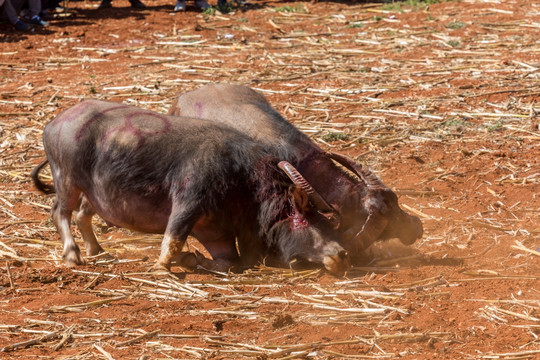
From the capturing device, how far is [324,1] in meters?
18.0

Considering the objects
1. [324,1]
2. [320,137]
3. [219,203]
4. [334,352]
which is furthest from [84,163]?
[324,1]

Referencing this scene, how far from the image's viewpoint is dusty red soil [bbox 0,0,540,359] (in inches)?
187

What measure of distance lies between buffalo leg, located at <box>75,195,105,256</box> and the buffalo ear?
1656 millimetres

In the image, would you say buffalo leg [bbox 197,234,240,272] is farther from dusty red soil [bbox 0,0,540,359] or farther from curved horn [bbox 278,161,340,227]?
curved horn [bbox 278,161,340,227]

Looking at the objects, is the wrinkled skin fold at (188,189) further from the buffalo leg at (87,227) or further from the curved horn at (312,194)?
the buffalo leg at (87,227)

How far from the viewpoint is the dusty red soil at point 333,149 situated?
15.6ft

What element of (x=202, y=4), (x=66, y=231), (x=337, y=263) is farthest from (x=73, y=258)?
(x=202, y=4)

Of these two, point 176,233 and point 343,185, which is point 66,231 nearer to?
point 176,233

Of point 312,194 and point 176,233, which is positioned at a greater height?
point 312,194

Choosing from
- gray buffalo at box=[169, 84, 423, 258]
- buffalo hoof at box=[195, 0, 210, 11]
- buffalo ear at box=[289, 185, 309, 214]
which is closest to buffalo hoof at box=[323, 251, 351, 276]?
gray buffalo at box=[169, 84, 423, 258]

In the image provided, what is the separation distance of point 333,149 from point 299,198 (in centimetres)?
275

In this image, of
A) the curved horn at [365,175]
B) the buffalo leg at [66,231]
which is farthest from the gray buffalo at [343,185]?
the buffalo leg at [66,231]

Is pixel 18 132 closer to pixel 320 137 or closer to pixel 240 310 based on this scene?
pixel 320 137

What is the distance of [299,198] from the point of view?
20.1 ft
